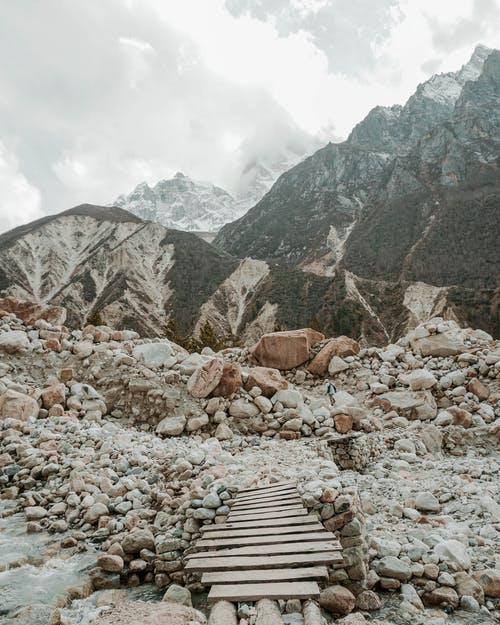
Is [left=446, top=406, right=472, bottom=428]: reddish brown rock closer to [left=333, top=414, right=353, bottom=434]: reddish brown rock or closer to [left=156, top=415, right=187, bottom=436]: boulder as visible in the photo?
[left=333, top=414, right=353, bottom=434]: reddish brown rock

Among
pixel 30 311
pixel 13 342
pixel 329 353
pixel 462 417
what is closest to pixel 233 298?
pixel 329 353

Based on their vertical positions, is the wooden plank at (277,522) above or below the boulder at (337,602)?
above

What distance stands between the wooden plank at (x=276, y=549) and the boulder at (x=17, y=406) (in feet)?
24.6

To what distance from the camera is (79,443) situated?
8406 mm

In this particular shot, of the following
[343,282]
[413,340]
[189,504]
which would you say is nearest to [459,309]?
[343,282]

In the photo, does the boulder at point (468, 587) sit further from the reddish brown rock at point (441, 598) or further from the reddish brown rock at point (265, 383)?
the reddish brown rock at point (265, 383)

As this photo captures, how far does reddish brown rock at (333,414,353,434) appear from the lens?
36.6ft

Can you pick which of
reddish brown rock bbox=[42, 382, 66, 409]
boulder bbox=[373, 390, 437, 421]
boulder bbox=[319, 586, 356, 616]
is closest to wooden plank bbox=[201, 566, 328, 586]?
boulder bbox=[319, 586, 356, 616]

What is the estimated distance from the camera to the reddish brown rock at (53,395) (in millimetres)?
10641

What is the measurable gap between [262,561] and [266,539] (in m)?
0.42

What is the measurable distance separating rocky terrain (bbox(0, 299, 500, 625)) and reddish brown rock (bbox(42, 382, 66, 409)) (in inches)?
2.3

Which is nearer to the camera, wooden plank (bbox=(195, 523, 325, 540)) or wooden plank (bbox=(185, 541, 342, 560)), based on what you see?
wooden plank (bbox=(185, 541, 342, 560))

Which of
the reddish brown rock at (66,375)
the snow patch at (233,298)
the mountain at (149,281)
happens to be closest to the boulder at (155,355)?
the reddish brown rock at (66,375)

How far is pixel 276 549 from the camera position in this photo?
394 centimetres
